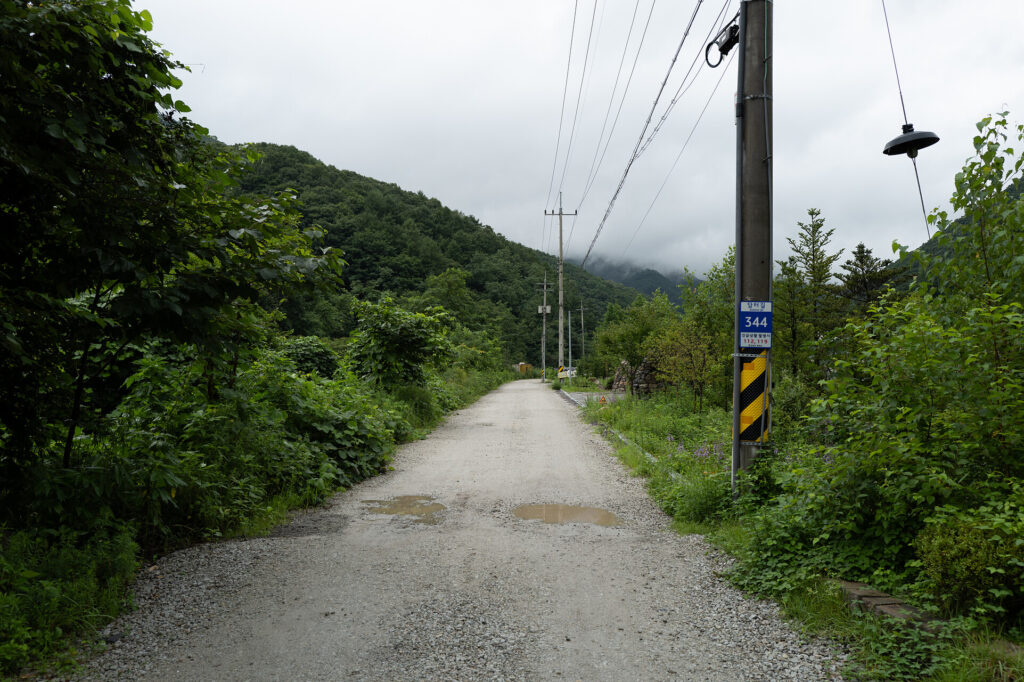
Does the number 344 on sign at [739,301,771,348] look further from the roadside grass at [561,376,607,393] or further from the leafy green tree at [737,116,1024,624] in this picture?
the roadside grass at [561,376,607,393]

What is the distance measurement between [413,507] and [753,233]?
4979 mm

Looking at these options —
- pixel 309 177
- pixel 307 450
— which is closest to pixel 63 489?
pixel 307 450

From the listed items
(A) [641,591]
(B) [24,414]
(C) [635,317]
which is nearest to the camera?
(B) [24,414]

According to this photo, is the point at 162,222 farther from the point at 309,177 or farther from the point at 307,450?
the point at 309,177

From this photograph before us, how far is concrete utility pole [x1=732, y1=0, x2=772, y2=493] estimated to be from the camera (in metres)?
6.22

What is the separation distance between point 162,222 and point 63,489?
83.9 inches

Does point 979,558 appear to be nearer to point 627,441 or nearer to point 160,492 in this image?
point 160,492

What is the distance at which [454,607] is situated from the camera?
414 cm

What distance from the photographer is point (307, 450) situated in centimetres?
761

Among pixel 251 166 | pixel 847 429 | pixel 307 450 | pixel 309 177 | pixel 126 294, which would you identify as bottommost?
pixel 307 450

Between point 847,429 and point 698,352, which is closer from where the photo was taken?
point 847,429

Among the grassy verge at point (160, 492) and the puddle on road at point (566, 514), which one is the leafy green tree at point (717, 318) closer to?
the puddle on road at point (566, 514)

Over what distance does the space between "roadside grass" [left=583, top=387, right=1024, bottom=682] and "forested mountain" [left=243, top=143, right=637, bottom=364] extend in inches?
1583

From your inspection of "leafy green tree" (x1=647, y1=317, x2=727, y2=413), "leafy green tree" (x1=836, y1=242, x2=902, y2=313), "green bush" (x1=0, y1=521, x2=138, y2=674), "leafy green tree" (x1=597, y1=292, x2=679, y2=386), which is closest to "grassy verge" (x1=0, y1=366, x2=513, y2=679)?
"green bush" (x1=0, y1=521, x2=138, y2=674)
